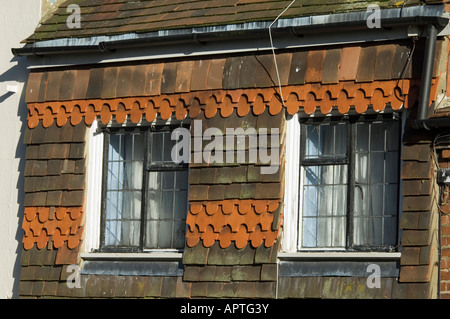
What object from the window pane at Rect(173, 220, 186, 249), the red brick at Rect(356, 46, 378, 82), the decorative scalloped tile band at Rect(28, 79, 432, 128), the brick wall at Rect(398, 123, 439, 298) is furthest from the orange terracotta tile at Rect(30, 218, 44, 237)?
the brick wall at Rect(398, 123, 439, 298)

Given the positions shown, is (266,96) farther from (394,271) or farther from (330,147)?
(394,271)

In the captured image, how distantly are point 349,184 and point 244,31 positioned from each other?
82.3 inches

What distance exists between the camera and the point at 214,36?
42.7 ft

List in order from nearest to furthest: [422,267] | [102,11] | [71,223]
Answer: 1. [422,267]
2. [71,223]
3. [102,11]

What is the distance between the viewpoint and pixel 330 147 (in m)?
12.6

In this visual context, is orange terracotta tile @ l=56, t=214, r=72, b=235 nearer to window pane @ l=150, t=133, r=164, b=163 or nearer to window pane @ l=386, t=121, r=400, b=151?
window pane @ l=150, t=133, r=164, b=163

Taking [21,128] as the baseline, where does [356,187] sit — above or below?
below

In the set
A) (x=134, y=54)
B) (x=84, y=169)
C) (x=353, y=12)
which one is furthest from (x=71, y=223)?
(x=353, y=12)

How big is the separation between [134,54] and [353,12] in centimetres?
283

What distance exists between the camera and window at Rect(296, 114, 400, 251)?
12.2 m

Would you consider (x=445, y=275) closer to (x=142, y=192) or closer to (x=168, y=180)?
(x=168, y=180)

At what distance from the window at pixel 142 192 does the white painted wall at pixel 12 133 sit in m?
1.20

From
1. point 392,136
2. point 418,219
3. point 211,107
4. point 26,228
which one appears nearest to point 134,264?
point 26,228

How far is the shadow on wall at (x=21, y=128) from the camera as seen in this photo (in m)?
14.1
